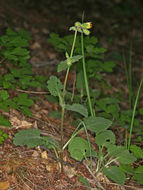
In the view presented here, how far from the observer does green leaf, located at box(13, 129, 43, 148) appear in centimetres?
171

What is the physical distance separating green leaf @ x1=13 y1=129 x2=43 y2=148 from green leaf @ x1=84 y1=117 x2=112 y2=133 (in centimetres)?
36

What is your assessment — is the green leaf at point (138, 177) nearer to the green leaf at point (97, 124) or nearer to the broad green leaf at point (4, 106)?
the green leaf at point (97, 124)

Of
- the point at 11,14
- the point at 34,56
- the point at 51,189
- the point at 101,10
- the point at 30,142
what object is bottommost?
the point at 51,189

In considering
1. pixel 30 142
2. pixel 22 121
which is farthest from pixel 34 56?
pixel 30 142

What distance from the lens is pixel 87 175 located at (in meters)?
1.85

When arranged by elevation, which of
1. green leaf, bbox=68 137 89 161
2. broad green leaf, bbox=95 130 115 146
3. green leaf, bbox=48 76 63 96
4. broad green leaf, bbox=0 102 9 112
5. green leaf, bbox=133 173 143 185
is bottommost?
green leaf, bbox=133 173 143 185

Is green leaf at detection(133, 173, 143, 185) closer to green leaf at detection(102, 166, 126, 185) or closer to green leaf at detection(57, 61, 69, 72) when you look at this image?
green leaf at detection(102, 166, 126, 185)

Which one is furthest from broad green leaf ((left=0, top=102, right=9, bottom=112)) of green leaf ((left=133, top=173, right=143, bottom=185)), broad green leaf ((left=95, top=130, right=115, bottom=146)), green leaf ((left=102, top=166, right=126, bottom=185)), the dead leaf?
green leaf ((left=133, top=173, right=143, bottom=185))

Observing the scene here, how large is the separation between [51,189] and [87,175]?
308 mm

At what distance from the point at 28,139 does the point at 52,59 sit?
1.86 m

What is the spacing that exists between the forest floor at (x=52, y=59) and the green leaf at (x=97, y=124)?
33 centimetres

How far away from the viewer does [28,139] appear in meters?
1.74

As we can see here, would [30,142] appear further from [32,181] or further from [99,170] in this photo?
[99,170]

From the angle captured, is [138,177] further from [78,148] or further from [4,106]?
[4,106]
